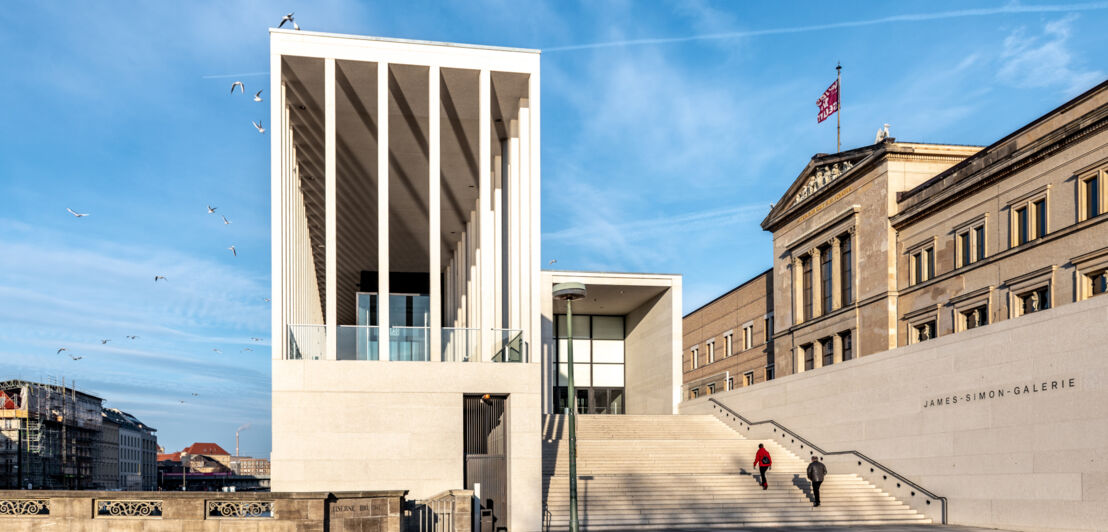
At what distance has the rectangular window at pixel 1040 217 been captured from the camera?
30422mm

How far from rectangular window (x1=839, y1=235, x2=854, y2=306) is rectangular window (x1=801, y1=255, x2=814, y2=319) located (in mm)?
3560

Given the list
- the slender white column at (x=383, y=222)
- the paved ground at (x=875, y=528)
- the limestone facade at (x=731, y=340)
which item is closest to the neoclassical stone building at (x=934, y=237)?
the limestone facade at (x=731, y=340)

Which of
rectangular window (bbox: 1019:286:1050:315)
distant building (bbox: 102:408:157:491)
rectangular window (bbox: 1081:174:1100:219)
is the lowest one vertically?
distant building (bbox: 102:408:157:491)

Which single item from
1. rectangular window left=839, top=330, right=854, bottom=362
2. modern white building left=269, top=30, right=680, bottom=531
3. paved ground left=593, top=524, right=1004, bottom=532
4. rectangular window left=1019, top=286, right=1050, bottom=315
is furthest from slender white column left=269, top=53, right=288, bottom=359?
rectangular window left=839, top=330, right=854, bottom=362

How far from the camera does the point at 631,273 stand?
46.7 m

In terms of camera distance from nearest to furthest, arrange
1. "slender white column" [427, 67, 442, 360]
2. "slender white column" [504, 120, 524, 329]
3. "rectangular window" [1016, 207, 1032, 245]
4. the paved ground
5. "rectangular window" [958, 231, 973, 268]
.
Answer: "slender white column" [427, 67, 442, 360] → the paved ground → "slender white column" [504, 120, 524, 329] → "rectangular window" [1016, 207, 1032, 245] → "rectangular window" [958, 231, 973, 268]

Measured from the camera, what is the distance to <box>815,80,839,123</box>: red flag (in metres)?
43.5

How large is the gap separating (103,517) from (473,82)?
13003 millimetres

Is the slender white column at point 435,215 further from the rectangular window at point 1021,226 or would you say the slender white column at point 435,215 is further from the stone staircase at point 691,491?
the rectangular window at point 1021,226

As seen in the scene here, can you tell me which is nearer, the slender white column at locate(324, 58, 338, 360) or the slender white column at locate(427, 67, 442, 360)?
the slender white column at locate(324, 58, 338, 360)

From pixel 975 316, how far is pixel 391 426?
24.3 meters

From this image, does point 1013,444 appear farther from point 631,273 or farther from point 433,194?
point 631,273

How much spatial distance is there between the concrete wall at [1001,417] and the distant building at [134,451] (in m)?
148

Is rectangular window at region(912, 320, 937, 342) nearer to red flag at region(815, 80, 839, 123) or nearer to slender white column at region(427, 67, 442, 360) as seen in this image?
red flag at region(815, 80, 839, 123)
